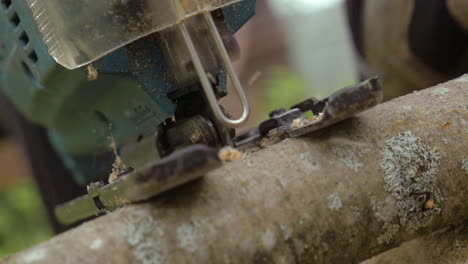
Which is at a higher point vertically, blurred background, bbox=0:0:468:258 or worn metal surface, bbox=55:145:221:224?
worn metal surface, bbox=55:145:221:224

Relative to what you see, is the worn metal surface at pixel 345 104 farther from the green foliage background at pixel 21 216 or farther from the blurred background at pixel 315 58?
the green foliage background at pixel 21 216

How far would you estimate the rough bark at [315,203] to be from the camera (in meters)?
0.60

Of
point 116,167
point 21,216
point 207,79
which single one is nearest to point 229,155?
point 207,79

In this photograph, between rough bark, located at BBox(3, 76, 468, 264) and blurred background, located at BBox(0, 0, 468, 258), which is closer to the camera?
rough bark, located at BBox(3, 76, 468, 264)

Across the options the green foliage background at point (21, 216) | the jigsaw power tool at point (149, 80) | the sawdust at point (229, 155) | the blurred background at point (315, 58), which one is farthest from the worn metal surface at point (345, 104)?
the green foliage background at point (21, 216)

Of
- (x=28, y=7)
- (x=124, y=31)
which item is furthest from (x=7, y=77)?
(x=124, y=31)

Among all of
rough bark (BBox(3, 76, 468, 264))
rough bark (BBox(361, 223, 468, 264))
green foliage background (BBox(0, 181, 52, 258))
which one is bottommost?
green foliage background (BBox(0, 181, 52, 258))

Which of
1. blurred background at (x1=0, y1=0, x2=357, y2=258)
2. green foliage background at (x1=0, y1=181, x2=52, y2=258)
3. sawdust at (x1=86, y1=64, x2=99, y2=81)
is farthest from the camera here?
green foliage background at (x1=0, y1=181, x2=52, y2=258)

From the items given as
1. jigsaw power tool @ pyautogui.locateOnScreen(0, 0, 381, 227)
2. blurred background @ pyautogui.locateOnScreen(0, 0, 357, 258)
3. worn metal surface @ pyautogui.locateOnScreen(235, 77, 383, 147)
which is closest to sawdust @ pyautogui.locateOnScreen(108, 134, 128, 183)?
jigsaw power tool @ pyautogui.locateOnScreen(0, 0, 381, 227)

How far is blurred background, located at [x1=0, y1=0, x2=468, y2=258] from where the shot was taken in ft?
5.45

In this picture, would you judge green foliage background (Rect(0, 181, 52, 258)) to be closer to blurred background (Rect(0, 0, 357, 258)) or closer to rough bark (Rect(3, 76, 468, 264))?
blurred background (Rect(0, 0, 357, 258))

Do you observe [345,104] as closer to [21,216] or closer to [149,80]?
[149,80]

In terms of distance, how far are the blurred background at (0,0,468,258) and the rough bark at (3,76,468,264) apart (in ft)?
0.95

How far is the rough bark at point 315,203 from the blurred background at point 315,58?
289 millimetres
